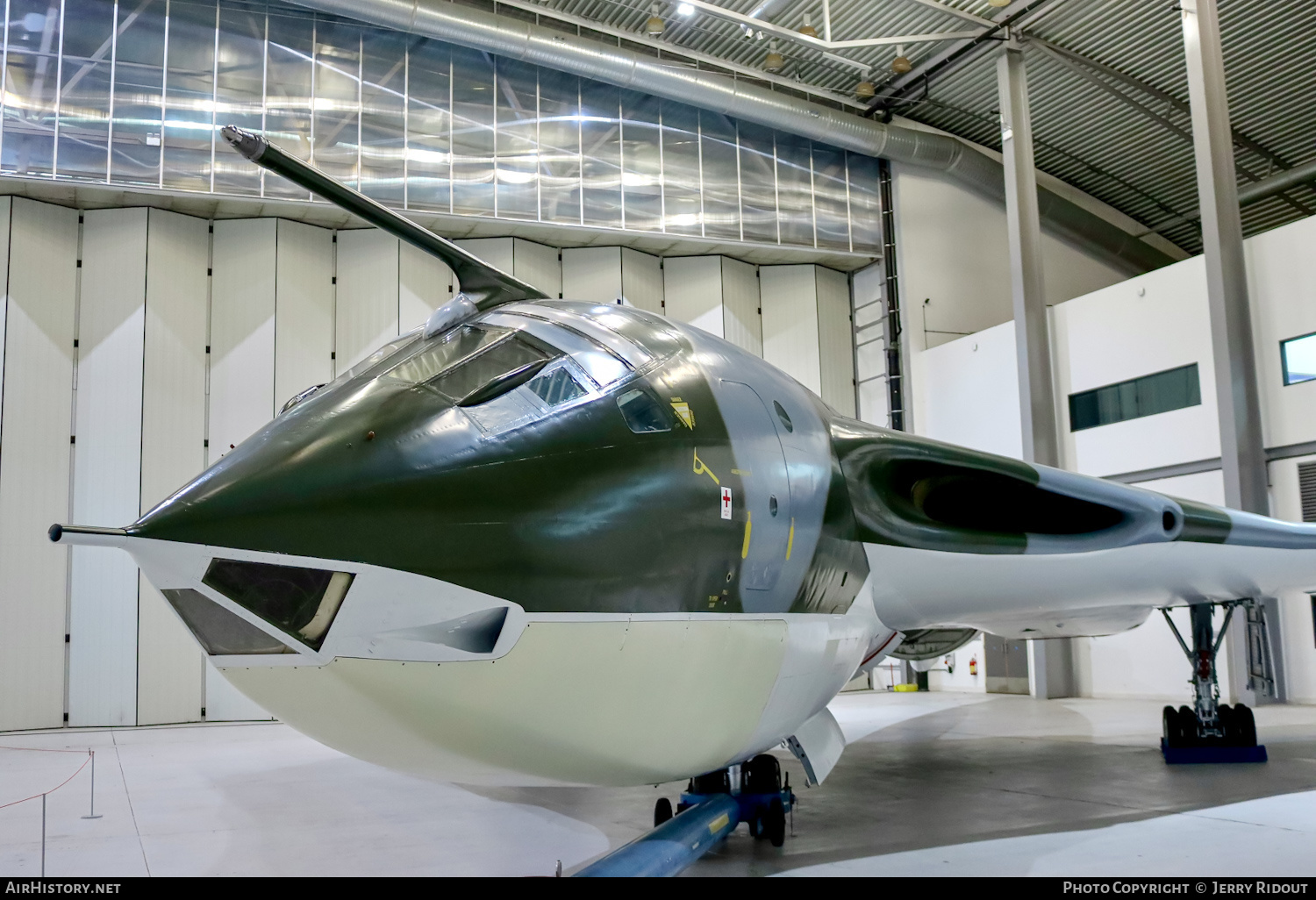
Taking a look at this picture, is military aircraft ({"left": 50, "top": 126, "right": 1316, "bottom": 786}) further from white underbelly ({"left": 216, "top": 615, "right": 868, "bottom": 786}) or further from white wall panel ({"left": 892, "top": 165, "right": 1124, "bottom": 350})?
white wall panel ({"left": 892, "top": 165, "right": 1124, "bottom": 350})

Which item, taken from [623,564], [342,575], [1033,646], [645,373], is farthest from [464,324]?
[1033,646]

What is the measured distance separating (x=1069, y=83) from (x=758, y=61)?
7.01 meters

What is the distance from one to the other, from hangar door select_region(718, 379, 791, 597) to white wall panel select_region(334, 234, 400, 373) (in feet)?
55.7

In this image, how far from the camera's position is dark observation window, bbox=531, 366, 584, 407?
416 cm

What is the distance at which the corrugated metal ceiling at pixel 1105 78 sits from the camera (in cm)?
1994

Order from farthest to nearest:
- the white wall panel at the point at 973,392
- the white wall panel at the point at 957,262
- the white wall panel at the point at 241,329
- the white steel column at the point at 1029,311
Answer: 1. the white wall panel at the point at 957,262
2. the white wall panel at the point at 973,392
3. the white steel column at the point at 1029,311
4. the white wall panel at the point at 241,329

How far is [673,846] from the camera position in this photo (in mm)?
4801

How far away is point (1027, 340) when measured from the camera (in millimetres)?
20656

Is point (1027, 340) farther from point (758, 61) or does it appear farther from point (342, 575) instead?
point (342, 575)

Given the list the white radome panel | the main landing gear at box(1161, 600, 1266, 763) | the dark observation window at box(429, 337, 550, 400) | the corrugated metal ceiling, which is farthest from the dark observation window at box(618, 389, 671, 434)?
the corrugated metal ceiling

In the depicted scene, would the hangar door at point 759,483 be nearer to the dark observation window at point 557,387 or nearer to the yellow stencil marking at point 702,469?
the yellow stencil marking at point 702,469

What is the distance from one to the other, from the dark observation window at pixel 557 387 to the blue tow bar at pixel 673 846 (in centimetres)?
199

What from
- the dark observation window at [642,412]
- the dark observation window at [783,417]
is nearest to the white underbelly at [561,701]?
the dark observation window at [642,412]

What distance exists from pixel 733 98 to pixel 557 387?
62.5ft
